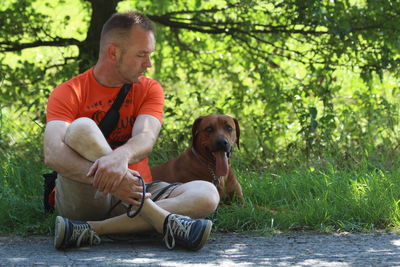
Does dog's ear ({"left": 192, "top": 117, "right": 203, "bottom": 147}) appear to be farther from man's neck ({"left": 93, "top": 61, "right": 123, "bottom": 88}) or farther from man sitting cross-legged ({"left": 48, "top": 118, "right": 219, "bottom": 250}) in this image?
man sitting cross-legged ({"left": 48, "top": 118, "right": 219, "bottom": 250})

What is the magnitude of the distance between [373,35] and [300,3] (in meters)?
1.05

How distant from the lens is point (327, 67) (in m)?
7.82

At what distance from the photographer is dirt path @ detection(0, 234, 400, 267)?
3.77m

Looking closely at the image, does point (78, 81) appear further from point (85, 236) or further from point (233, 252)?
point (233, 252)

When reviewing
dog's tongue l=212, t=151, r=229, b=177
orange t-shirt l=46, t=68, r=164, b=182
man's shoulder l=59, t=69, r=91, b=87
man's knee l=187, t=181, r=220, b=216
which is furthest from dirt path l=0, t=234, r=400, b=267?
dog's tongue l=212, t=151, r=229, b=177

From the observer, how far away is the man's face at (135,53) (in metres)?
4.71

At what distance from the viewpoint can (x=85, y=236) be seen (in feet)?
13.7

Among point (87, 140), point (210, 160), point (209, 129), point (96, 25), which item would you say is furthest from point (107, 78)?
point (96, 25)

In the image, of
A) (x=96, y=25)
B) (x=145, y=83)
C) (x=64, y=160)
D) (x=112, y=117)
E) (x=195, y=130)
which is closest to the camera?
(x=64, y=160)

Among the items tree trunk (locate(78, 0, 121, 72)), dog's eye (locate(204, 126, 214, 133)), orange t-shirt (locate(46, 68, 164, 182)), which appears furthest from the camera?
tree trunk (locate(78, 0, 121, 72))

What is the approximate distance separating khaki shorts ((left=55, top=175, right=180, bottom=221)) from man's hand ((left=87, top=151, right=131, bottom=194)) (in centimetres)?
36

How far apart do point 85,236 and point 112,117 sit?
2.90ft

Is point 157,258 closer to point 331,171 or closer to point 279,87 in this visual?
point 331,171

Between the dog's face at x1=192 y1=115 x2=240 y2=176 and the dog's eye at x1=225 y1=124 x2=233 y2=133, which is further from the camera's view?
the dog's eye at x1=225 y1=124 x2=233 y2=133
